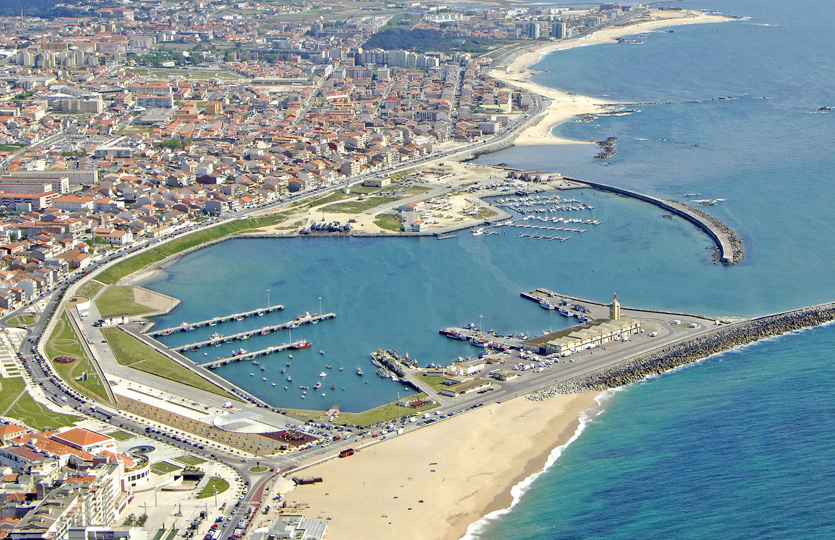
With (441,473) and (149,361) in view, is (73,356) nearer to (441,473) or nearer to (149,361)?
(149,361)

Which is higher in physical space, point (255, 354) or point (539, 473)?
point (539, 473)

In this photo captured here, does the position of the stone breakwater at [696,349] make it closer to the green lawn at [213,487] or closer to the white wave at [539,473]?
the white wave at [539,473]

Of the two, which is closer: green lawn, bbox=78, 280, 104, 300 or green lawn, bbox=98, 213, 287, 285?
green lawn, bbox=78, 280, 104, 300

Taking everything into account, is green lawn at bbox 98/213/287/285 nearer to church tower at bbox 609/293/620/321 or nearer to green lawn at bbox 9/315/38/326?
green lawn at bbox 9/315/38/326

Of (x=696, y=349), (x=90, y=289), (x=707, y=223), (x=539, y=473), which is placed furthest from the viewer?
(x=707, y=223)

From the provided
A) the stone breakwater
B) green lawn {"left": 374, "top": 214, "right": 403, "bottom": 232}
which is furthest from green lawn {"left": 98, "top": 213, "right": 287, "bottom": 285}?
the stone breakwater

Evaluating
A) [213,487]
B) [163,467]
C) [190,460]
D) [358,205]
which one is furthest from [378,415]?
[358,205]
